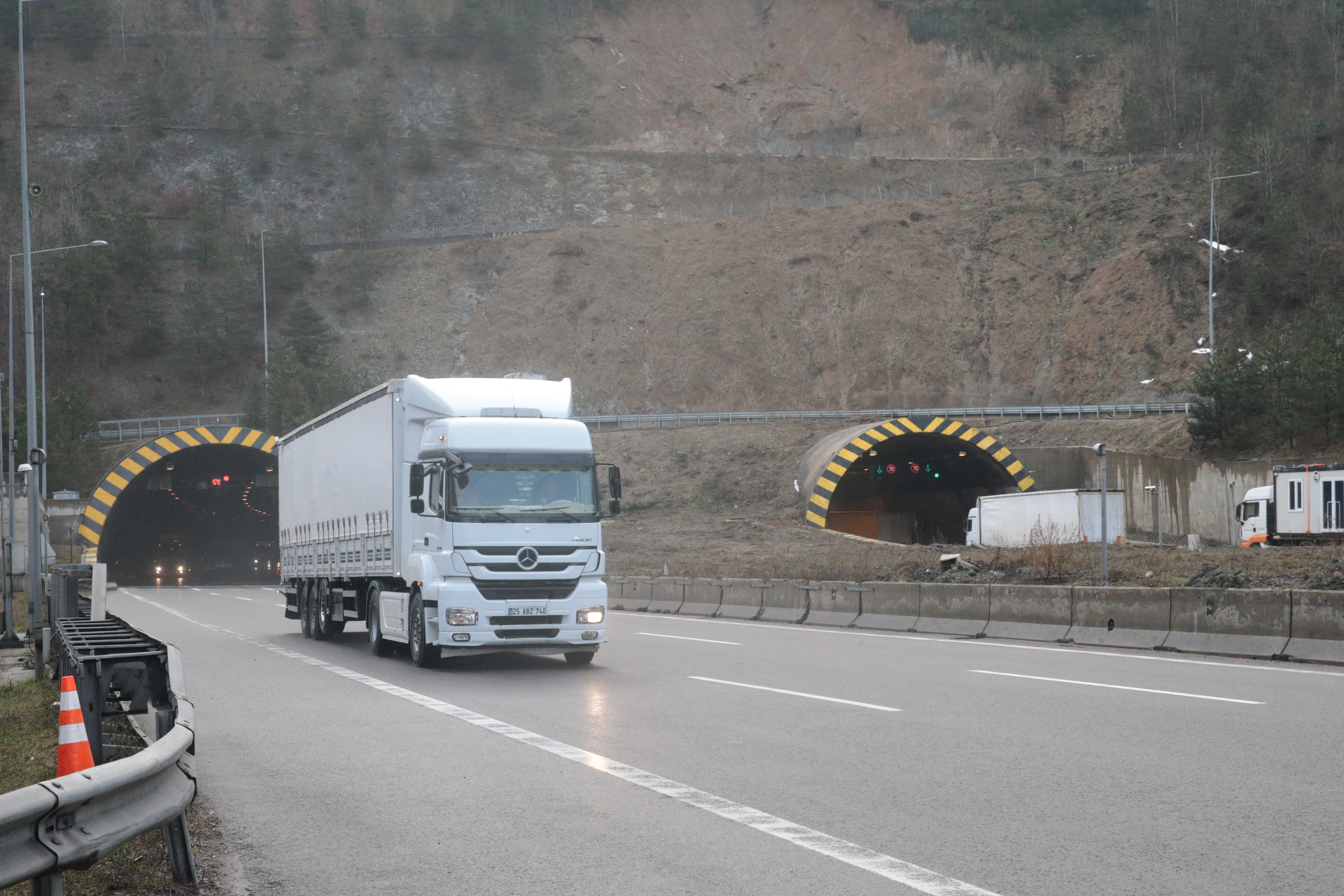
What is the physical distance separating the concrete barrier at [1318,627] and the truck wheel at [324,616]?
551 inches

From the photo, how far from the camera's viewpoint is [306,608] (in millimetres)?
23609

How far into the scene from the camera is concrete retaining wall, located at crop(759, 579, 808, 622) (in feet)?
82.4

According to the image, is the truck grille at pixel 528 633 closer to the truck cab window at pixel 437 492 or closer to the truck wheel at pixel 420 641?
the truck wheel at pixel 420 641

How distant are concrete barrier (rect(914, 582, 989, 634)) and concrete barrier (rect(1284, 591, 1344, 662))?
5.48 metres

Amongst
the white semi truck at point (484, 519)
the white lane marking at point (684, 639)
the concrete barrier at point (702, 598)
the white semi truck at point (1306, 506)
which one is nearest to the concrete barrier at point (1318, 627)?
the white lane marking at point (684, 639)

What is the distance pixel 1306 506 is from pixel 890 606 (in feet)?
63.9

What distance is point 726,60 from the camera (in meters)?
122

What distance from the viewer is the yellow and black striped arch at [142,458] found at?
48.8 meters

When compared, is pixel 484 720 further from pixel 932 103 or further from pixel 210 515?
pixel 932 103

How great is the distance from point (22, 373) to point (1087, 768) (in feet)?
293

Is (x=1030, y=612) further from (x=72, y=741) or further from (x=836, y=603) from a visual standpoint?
(x=72, y=741)

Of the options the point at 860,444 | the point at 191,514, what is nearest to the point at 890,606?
the point at 860,444

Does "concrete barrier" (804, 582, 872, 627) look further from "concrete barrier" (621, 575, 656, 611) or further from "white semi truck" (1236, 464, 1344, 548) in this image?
"white semi truck" (1236, 464, 1344, 548)

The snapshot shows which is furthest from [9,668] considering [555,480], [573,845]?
[573,845]
